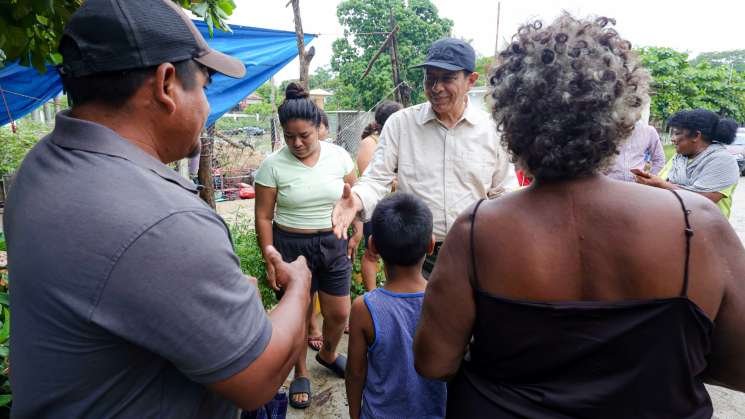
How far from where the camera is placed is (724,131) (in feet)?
13.2

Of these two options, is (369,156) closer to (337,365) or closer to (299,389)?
(337,365)

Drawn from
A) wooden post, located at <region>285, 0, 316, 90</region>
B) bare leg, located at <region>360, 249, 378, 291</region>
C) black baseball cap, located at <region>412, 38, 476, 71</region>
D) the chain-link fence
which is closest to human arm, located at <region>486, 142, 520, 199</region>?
black baseball cap, located at <region>412, 38, 476, 71</region>

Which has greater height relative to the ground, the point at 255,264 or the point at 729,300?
the point at 729,300

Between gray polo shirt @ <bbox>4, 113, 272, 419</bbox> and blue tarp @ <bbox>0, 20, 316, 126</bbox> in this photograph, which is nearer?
gray polo shirt @ <bbox>4, 113, 272, 419</bbox>

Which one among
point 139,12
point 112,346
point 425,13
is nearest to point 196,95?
point 139,12

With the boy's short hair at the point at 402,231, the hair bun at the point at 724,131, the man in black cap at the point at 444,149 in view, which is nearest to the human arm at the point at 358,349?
the boy's short hair at the point at 402,231

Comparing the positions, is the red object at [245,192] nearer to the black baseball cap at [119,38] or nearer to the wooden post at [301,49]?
the wooden post at [301,49]

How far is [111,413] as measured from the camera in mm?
996

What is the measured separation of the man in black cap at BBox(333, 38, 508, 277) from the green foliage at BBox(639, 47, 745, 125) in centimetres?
1765

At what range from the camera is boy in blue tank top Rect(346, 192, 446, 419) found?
1.81m

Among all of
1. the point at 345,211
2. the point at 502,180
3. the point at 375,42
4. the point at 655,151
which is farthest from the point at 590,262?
the point at 375,42

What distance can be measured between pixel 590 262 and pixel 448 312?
41 centimetres

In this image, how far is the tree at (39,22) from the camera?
1551 millimetres

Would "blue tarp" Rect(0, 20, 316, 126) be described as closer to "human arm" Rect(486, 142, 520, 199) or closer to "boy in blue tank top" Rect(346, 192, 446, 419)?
"human arm" Rect(486, 142, 520, 199)
